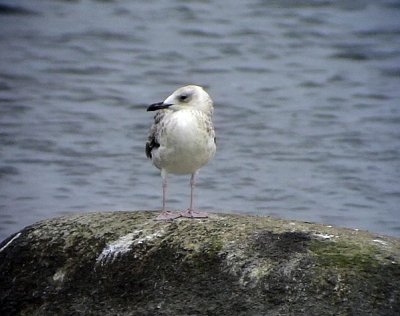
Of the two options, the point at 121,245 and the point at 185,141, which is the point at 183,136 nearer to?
the point at 185,141

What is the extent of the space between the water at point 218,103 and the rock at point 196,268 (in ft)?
14.5

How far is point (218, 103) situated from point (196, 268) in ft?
34.4

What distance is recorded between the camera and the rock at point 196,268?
7.00 metres

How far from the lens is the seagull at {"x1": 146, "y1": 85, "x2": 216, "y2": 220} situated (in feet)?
26.9

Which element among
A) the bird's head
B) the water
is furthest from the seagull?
the water

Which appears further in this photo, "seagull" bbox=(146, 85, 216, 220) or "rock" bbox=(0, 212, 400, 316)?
"seagull" bbox=(146, 85, 216, 220)

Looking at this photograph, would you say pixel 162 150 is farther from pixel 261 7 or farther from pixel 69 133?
pixel 261 7

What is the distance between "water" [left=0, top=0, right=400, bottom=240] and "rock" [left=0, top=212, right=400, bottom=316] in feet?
14.5

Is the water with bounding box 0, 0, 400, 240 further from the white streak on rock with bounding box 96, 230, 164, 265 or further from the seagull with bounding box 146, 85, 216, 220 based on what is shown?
the white streak on rock with bounding box 96, 230, 164, 265

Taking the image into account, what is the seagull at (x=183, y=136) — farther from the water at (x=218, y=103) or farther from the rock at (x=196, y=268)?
the water at (x=218, y=103)

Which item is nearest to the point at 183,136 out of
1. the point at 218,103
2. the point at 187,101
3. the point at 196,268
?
the point at 187,101

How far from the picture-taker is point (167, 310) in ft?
23.5

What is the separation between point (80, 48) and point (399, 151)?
746 cm

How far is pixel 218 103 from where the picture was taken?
1761 centimetres
